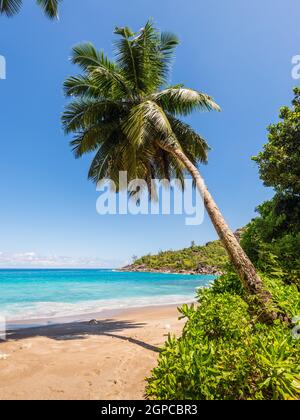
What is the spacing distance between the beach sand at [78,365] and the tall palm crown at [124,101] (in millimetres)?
5416

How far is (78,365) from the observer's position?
598 centimetres

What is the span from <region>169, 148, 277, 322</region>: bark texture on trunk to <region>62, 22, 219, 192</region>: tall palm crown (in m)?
2.69

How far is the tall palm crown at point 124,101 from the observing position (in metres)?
9.66

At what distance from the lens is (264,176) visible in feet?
36.7

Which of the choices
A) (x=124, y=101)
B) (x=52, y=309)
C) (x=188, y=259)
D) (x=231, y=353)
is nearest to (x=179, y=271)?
(x=188, y=259)

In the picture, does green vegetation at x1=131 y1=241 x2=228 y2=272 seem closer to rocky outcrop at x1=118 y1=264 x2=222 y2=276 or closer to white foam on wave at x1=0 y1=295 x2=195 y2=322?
rocky outcrop at x1=118 y1=264 x2=222 y2=276

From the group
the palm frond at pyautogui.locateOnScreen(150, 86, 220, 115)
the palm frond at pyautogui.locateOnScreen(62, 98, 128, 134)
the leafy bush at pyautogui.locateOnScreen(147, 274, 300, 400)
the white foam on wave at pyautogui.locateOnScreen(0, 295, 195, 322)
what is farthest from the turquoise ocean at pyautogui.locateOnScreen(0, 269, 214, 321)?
the palm frond at pyautogui.locateOnScreen(62, 98, 128, 134)

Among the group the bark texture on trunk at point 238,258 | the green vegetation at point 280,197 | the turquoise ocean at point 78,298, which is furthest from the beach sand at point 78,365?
the green vegetation at point 280,197

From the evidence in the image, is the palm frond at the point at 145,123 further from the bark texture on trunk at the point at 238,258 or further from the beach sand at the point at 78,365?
the beach sand at the point at 78,365

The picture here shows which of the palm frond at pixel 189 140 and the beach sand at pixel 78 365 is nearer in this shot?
the beach sand at pixel 78 365

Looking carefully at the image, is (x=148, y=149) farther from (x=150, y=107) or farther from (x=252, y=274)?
(x=252, y=274)

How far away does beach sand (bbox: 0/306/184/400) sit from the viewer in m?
4.58
